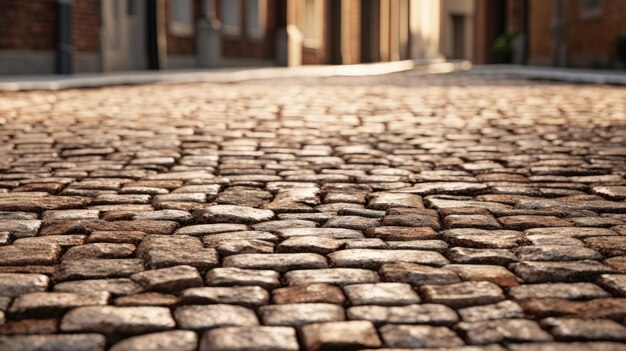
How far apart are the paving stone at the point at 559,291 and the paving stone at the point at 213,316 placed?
778mm

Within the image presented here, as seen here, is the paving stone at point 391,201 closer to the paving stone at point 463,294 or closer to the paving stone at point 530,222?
the paving stone at point 530,222

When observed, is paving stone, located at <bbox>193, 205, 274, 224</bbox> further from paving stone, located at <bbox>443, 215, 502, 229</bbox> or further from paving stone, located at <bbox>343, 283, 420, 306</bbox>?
paving stone, located at <bbox>343, 283, 420, 306</bbox>

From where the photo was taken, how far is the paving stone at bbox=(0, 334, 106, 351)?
2.25 meters

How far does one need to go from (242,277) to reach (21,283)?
0.65 metres

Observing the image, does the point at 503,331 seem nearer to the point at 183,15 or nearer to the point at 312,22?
the point at 183,15

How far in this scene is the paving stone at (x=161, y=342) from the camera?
88.7 inches

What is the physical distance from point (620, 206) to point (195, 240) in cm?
193

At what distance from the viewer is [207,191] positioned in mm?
4641

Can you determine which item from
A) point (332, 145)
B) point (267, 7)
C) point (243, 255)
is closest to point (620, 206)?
point (243, 255)

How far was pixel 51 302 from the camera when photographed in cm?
263

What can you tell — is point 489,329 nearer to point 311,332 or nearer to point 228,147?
point 311,332

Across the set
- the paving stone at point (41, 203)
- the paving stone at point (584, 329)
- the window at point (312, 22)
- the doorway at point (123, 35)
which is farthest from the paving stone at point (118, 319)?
the window at point (312, 22)

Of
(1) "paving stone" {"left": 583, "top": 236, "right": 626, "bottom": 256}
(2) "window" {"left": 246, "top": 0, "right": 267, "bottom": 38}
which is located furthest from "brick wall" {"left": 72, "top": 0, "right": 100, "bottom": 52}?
(1) "paving stone" {"left": 583, "top": 236, "right": 626, "bottom": 256}

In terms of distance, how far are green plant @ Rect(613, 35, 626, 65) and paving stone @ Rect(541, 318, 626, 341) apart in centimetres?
1702
